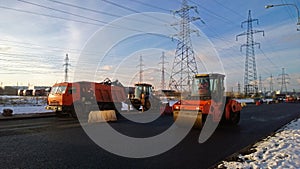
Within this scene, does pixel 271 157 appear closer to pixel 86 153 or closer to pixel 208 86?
pixel 86 153

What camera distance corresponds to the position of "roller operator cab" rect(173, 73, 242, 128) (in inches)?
368

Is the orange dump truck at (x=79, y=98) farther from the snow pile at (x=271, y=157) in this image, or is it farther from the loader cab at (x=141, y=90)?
the snow pile at (x=271, y=157)

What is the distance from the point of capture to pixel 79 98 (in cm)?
1447

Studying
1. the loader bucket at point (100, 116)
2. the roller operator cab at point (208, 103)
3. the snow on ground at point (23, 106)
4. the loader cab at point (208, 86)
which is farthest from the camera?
the snow on ground at point (23, 106)

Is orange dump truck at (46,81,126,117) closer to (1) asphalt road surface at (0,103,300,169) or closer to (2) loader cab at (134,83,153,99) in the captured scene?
(2) loader cab at (134,83,153,99)

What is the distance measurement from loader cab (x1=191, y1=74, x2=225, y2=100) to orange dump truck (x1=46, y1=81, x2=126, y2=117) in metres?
7.62

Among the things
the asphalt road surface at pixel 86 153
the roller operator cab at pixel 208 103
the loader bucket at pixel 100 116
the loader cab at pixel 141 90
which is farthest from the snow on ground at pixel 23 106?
the roller operator cab at pixel 208 103

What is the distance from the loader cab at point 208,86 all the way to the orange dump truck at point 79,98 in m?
7.62

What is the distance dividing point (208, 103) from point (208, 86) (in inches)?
61.1

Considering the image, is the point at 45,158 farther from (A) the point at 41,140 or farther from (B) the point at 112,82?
(B) the point at 112,82

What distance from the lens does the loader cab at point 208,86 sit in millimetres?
10562

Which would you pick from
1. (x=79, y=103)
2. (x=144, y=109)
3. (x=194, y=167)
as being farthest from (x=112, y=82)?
(x=194, y=167)

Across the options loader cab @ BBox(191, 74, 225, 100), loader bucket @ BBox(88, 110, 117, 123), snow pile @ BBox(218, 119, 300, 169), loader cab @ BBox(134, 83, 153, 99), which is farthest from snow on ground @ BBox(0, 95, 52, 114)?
snow pile @ BBox(218, 119, 300, 169)

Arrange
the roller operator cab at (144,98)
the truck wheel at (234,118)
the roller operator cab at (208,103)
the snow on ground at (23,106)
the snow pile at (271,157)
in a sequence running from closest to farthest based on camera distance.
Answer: the snow pile at (271,157) → the roller operator cab at (208,103) → the truck wheel at (234,118) → the snow on ground at (23,106) → the roller operator cab at (144,98)
